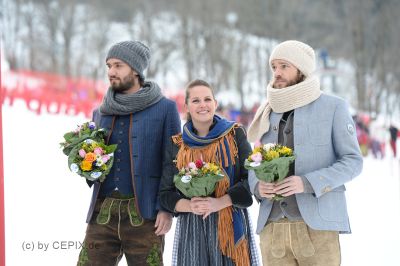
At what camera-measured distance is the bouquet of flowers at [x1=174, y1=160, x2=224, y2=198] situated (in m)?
2.95

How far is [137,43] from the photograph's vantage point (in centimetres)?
354

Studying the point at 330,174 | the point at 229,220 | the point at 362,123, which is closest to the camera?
the point at 330,174

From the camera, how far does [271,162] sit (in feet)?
9.11

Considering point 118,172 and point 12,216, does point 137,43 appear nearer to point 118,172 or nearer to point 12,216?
point 118,172

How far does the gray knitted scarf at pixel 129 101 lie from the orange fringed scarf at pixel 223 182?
0.41 m

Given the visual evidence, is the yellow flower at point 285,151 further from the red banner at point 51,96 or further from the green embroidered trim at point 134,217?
the red banner at point 51,96

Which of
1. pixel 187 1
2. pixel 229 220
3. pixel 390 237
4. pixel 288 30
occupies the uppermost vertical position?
pixel 187 1

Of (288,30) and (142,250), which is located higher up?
(288,30)

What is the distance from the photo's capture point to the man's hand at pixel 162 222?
11.0ft

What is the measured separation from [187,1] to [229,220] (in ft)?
85.2

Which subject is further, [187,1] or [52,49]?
[52,49]

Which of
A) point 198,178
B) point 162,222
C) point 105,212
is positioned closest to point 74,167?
point 105,212

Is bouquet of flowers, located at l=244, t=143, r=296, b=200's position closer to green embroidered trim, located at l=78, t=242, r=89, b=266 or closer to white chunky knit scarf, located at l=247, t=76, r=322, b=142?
white chunky knit scarf, located at l=247, t=76, r=322, b=142

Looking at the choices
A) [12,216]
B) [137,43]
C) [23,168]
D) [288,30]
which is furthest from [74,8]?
[137,43]
